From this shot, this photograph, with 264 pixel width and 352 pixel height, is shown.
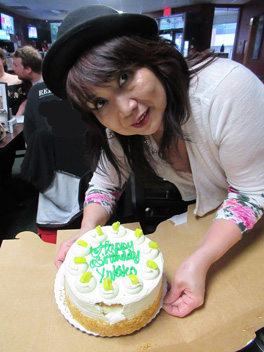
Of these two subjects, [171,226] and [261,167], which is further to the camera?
[171,226]

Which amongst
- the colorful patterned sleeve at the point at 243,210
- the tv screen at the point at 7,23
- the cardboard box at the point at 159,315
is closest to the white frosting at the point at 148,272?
the cardboard box at the point at 159,315

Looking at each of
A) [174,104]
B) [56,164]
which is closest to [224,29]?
[56,164]

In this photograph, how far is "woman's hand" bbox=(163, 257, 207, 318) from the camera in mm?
659

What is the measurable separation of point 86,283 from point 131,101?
1.47 ft

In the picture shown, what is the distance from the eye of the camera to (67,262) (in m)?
0.71

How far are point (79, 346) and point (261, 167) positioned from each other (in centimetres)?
65

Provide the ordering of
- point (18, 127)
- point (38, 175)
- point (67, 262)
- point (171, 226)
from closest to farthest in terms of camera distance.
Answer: point (67, 262)
point (171, 226)
point (38, 175)
point (18, 127)

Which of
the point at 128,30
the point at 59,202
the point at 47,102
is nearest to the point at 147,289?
the point at 128,30

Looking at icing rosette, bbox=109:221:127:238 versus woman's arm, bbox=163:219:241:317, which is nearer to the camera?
woman's arm, bbox=163:219:241:317

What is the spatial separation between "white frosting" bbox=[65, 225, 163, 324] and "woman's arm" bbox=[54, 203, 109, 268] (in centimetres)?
7

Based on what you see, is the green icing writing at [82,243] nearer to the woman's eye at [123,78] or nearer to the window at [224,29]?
the woman's eye at [123,78]

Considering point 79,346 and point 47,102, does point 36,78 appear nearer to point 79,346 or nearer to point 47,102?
point 47,102

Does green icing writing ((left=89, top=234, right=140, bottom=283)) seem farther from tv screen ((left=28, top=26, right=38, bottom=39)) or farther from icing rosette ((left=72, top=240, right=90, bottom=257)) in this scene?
tv screen ((left=28, top=26, right=38, bottom=39))

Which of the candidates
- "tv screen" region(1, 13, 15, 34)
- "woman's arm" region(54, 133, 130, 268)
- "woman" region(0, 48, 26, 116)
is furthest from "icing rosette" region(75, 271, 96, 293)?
"tv screen" region(1, 13, 15, 34)
